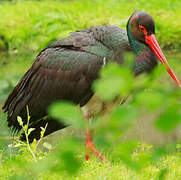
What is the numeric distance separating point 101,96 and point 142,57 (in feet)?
8.64

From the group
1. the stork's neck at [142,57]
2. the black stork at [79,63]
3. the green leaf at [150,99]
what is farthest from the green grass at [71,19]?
the green leaf at [150,99]

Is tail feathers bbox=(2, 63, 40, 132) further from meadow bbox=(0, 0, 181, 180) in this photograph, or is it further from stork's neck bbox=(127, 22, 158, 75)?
stork's neck bbox=(127, 22, 158, 75)

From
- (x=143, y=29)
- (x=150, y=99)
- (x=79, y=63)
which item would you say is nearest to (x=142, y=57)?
(x=143, y=29)

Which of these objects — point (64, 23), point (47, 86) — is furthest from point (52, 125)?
point (64, 23)

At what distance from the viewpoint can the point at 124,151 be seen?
3.46 feet

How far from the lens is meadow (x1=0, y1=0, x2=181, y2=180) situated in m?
0.98

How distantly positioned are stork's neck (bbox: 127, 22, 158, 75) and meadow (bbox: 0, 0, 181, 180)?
146mm

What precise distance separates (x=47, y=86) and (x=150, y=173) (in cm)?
125

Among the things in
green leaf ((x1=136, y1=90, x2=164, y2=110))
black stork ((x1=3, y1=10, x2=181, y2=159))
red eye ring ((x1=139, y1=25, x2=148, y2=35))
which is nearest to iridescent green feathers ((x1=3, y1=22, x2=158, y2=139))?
black stork ((x1=3, y1=10, x2=181, y2=159))

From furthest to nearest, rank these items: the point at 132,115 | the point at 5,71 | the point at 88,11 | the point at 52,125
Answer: the point at 88,11 < the point at 5,71 < the point at 52,125 < the point at 132,115

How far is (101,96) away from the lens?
956 mm

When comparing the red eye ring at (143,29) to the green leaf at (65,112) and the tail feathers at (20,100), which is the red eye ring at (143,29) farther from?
the green leaf at (65,112)

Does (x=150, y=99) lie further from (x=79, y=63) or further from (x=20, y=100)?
(x=20, y=100)

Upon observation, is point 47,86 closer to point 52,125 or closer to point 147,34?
point 52,125
